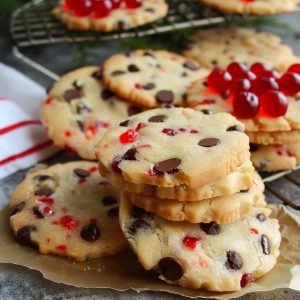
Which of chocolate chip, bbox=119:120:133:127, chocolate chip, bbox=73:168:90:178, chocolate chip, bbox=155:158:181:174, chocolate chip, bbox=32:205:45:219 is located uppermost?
chocolate chip, bbox=155:158:181:174

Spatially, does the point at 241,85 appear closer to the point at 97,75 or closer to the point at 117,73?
the point at 117,73

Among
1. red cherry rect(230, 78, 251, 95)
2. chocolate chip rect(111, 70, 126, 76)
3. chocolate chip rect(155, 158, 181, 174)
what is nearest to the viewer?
chocolate chip rect(155, 158, 181, 174)

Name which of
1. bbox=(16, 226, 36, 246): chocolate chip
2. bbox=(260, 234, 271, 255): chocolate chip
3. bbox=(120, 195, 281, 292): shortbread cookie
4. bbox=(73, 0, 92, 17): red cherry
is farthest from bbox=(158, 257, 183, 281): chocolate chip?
bbox=(73, 0, 92, 17): red cherry

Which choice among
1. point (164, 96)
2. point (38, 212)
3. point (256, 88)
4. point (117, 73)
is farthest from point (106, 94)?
point (38, 212)

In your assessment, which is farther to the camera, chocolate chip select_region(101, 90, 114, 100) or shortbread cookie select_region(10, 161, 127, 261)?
chocolate chip select_region(101, 90, 114, 100)

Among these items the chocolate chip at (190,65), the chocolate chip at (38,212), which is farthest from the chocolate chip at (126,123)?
the chocolate chip at (190,65)

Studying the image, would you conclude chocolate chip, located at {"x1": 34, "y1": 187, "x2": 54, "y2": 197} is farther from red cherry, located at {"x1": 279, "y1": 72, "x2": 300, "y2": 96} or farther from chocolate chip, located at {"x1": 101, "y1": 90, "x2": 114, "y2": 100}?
red cherry, located at {"x1": 279, "y1": 72, "x2": 300, "y2": 96}

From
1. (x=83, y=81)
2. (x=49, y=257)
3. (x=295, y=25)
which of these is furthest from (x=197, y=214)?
(x=295, y=25)

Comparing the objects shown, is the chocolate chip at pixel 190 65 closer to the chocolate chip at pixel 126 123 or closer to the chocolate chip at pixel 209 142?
the chocolate chip at pixel 126 123
